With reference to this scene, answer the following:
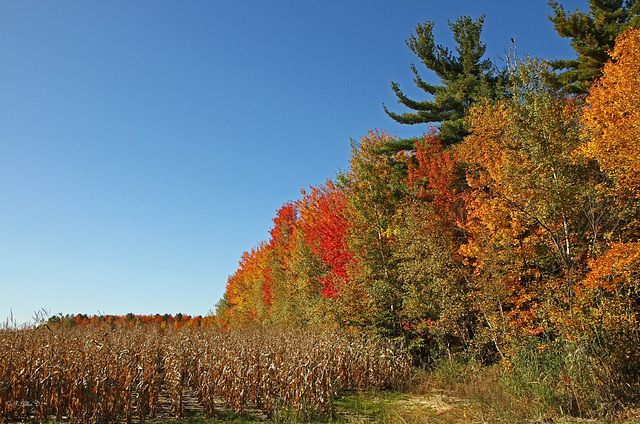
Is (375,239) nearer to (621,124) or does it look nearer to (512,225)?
(512,225)

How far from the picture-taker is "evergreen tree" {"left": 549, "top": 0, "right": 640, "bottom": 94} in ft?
64.7

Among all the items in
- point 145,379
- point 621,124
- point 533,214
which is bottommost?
point 145,379

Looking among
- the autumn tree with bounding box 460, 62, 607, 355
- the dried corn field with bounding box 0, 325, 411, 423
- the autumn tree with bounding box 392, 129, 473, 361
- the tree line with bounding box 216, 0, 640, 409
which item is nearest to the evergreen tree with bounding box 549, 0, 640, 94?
the tree line with bounding box 216, 0, 640, 409

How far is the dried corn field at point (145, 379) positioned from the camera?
27.1ft

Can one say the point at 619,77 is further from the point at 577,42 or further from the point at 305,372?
the point at 305,372

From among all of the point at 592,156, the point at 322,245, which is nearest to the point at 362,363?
the point at 592,156

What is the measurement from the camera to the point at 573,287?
11391 millimetres

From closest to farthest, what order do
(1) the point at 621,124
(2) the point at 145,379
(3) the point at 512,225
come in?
(2) the point at 145,379 → (1) the point at 621,124 → (3) the point at 512,225

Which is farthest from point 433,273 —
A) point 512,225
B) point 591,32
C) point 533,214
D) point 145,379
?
point 591,32

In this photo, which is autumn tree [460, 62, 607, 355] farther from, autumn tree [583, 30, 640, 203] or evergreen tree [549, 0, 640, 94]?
evergreen tree [549, 0, 640, 94]

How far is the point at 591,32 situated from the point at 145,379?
2488 cm

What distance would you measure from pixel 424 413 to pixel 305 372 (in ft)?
9.84

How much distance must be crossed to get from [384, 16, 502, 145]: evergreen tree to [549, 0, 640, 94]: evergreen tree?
12.7ft

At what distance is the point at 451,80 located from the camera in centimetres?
2489
